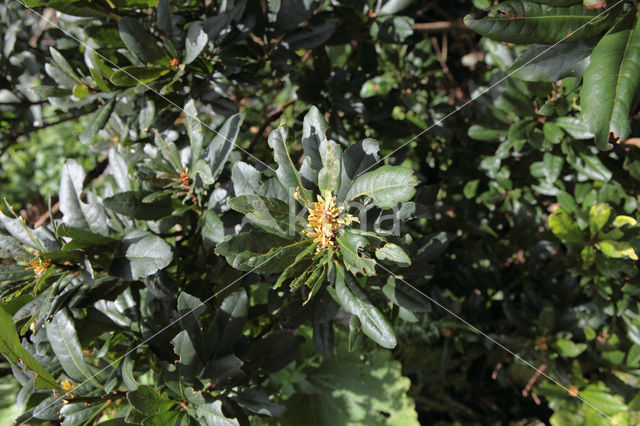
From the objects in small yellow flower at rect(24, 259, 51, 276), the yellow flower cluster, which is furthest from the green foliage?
small yellow flower at rect(24, 259, 51, 276)

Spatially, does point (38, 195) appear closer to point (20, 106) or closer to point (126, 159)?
point (20, 106)

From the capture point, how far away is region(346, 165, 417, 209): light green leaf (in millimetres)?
810

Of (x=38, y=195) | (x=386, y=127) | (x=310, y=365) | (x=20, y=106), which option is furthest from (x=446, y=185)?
(x=38, y=195)

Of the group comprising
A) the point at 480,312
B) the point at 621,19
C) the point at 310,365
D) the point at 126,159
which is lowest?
the point at 310,365

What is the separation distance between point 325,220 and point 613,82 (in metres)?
0.58

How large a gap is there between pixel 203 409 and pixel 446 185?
3.95 ft

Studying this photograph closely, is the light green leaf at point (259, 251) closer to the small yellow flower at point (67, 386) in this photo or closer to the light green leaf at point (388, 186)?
the light green leaf at point (388, 186)

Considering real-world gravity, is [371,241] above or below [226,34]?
below

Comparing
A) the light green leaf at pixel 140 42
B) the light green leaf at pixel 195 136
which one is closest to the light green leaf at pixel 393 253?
the light green leaf at pixel 195 136

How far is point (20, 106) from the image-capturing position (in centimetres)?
168

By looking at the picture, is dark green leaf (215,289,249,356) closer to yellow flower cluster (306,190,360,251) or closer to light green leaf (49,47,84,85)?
yellow flower cluster (306,190,360,251)

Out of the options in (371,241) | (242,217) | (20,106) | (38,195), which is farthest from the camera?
(38,195)

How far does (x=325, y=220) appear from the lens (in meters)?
0.89

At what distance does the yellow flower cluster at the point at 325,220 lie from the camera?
890mm
